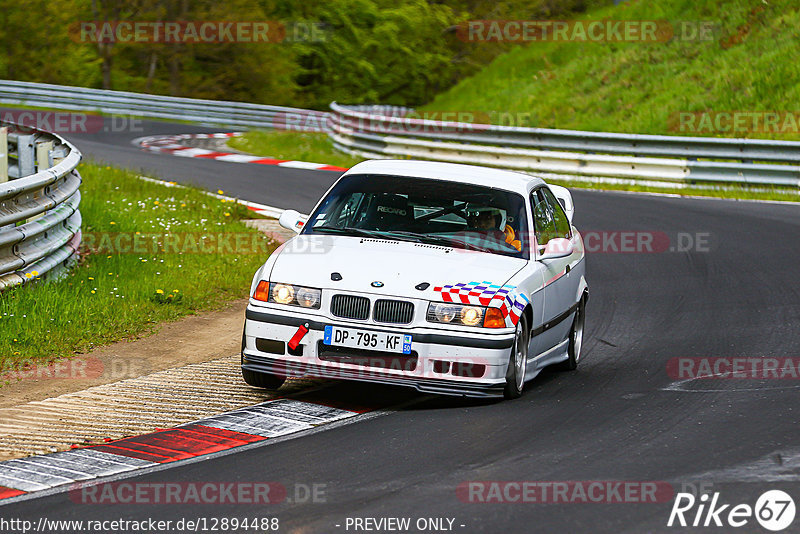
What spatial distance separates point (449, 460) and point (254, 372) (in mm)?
1975

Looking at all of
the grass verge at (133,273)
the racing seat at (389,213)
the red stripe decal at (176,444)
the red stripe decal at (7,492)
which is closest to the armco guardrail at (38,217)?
the grass verge at (133,273)

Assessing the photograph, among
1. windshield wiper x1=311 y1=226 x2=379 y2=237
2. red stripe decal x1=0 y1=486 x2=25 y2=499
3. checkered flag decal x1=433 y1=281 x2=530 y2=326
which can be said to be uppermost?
windshield wiper x1=311 y1=226 x2=379 y2=237

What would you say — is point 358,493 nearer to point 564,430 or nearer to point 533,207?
point 564,430

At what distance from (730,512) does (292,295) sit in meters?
3.19

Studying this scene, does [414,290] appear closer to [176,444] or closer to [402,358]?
[402,358]

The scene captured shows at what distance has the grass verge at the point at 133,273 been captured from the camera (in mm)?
9344

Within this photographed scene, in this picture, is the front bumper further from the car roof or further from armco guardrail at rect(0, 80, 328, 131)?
armco guardrail at rect(0, 80, 328, 131)

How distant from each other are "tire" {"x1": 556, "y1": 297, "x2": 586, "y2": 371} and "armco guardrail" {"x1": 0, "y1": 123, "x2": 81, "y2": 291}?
177 inches

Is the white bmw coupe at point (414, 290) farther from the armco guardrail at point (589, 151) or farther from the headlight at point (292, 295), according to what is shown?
the armco guardrail at point (589, 151)

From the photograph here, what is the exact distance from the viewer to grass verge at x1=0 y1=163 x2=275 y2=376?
934 centimetres

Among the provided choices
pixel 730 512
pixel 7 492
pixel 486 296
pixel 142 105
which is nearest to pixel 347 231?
pixel 486 296

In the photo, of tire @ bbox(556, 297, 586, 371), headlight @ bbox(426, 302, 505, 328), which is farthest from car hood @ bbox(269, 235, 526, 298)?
tire @ bbox(556, 297, 586, 371)

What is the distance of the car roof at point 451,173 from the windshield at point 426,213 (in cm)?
5

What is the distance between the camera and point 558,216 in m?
9.62
